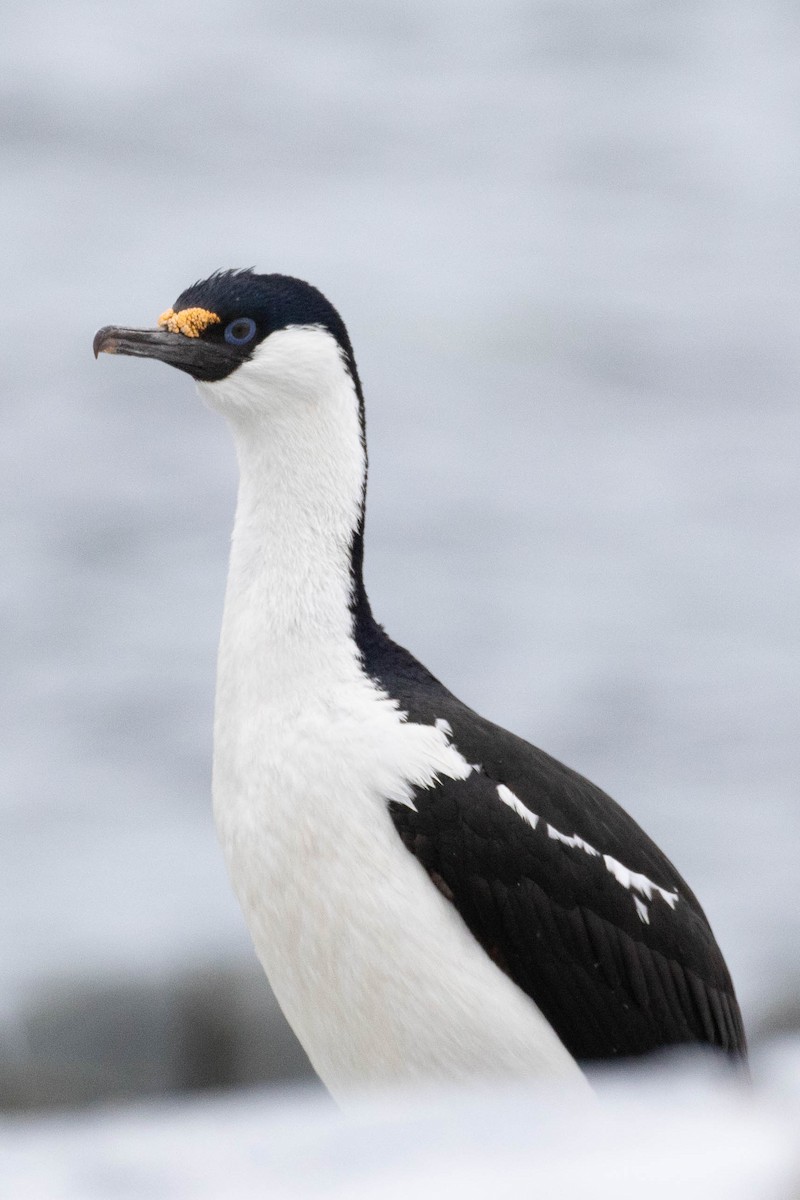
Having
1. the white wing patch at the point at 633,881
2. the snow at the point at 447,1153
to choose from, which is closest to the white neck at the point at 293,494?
the white wing patch at the point at 633,881

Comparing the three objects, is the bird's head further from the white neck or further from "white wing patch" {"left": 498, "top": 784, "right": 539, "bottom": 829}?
"white wing patch" {"left": 498, "top": 784, "right": 539, "bottom": 829}

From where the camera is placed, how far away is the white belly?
5418 mm

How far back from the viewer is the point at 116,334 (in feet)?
19.9

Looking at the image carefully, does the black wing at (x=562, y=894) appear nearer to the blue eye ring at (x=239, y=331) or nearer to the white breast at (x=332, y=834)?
the white breast at (x=332, y=834)

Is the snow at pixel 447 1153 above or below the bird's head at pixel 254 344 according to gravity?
below

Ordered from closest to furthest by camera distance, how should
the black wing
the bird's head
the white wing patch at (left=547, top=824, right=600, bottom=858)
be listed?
the black wing, the white wing patch at (left=547, top=824, right=600, bottom=858), the bird's head

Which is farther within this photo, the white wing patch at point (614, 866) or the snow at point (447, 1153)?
the white wing patch at point (614, 866)

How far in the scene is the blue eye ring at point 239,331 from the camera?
19.7ft

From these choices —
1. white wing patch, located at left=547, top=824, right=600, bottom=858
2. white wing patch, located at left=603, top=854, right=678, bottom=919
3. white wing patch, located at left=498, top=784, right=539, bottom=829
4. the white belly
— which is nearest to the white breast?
the white belly

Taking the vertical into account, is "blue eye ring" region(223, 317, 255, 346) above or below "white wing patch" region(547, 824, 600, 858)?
above

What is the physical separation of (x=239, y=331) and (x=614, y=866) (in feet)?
5.89

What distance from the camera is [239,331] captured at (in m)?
6.05

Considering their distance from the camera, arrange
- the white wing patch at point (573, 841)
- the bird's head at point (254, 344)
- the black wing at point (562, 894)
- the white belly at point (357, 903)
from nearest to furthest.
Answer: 1. the white belly at point (357, 903)
2. the black wing at point (562, 894)
3. the white wing patch at point (573, 841)
4. the bird's head at point (254, 344)

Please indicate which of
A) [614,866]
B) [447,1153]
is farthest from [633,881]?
[447,1153]
